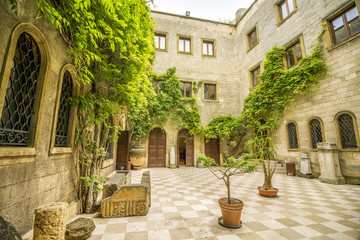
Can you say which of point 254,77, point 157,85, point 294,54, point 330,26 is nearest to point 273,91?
point 294,54

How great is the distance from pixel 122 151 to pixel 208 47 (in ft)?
32.9

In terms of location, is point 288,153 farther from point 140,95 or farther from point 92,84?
point 92,84

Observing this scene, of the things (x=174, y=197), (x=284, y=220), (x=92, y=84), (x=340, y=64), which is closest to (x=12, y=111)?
(x=92, y=84)

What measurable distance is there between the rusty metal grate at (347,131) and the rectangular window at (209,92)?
278 inches

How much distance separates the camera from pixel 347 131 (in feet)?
20.1

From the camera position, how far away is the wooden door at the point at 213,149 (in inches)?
448

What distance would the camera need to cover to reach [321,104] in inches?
274

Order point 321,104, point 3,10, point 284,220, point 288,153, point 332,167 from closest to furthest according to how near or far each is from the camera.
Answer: point 3,10
point 284,220
point 332,167
point 321,104
point 288,153

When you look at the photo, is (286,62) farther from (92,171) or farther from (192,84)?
(92,171)

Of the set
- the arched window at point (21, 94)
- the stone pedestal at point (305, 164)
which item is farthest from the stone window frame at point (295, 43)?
the arched window at point (21, 94)

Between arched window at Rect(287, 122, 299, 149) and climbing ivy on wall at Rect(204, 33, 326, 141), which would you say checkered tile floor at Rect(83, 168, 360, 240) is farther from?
arched window at Rect(287, 122, 299, 149)

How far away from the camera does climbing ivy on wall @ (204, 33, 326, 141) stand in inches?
284

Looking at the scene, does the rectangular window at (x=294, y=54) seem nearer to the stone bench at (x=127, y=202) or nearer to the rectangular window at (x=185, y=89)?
the rectangular window at (x=185, y=89)

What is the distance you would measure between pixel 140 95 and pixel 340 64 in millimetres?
7780
